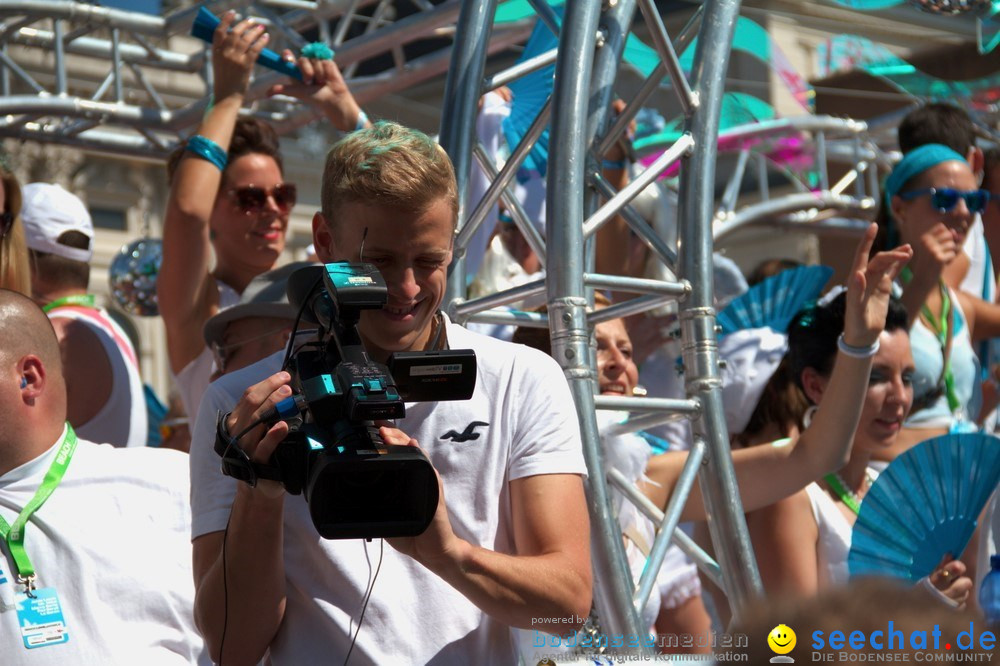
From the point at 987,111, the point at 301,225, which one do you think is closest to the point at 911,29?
the point at 987,111

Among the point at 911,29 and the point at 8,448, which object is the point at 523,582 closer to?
the point at 8,448

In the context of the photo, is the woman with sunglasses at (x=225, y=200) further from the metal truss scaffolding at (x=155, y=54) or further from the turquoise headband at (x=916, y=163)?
the metal truss scaffolding at (x=155, y=54)

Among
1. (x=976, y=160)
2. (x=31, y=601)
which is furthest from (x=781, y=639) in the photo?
(x=976, y=160)

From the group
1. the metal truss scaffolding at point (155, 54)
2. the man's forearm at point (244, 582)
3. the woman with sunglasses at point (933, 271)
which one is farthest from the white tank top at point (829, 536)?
the metal truss scaffolding at point (155, 54)

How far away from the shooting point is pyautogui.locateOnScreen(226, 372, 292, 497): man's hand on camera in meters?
1.82

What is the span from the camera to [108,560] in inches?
104

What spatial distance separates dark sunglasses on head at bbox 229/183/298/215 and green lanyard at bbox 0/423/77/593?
1183 millimetres

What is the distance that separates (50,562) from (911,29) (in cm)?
Result: 414

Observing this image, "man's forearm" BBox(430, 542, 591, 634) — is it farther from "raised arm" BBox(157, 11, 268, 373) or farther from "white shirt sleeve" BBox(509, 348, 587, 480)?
"raised arm" BBox(157, 11, 268, 373)

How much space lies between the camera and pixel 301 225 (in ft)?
73.6

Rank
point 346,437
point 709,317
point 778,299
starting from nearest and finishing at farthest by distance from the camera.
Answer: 1. point 346,437
2. point 709,317
3. point 778,299

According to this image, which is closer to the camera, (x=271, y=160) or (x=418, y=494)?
(x=418, y=494)

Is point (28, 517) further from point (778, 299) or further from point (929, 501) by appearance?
point (778, 299)

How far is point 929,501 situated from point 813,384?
794 millimetres
